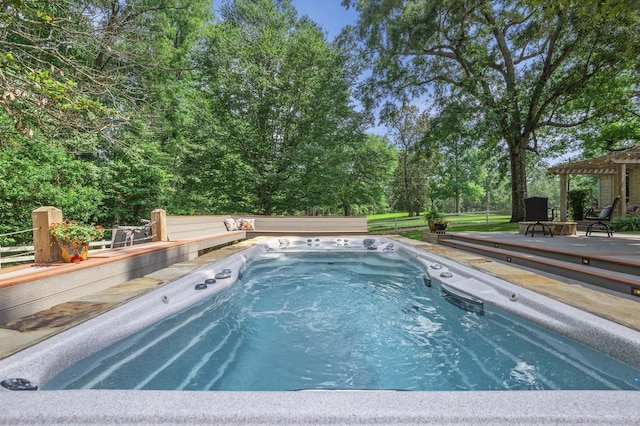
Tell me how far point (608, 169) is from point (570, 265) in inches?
388

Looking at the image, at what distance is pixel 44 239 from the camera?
3344mm

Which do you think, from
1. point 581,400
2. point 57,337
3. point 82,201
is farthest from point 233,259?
point 82,201

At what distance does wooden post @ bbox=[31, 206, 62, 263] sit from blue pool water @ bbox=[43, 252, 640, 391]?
1821 mm

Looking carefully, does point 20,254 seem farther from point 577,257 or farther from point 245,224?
point 577,257

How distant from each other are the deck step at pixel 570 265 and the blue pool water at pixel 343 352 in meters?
1.29

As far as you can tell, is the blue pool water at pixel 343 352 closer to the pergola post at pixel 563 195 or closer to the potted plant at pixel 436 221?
the potted plant at pixel 436 221

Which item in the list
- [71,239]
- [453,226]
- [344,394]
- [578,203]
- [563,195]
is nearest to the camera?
[344,394]

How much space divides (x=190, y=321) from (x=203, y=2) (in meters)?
16.6

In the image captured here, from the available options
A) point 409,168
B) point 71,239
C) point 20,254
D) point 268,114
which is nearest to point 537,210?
point 71,239

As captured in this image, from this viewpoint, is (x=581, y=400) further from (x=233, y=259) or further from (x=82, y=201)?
(x=82, y=201)

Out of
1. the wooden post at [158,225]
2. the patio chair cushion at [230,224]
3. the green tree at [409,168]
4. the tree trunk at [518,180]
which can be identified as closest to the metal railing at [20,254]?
the wooden post at [158,225]

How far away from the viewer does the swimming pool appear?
4.10 ft

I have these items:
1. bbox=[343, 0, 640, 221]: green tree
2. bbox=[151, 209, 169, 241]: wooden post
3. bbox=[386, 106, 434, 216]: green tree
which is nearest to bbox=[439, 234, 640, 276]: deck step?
bbox=[343, 0, 640, 221]: green tree

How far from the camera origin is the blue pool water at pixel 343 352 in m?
1.96
